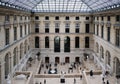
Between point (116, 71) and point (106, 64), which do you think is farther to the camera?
point (106, 64)

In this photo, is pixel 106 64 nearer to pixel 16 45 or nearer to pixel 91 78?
pixel 91 78

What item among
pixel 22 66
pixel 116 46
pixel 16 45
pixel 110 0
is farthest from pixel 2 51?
pixel 110 0

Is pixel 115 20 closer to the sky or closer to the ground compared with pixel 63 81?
closer to the sky

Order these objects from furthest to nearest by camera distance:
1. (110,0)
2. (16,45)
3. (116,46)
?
(16,45) → (110,0) → (116,46)

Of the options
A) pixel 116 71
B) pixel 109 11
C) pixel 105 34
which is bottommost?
pixel 116 71

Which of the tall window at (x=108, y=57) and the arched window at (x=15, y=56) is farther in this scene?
the tall window at (x=108, y=57)

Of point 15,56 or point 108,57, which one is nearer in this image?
point 15,56

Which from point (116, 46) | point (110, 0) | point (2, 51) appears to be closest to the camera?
point (2, 51)

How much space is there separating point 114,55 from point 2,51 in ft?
59.7

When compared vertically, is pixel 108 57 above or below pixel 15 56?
below

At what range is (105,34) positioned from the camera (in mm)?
47344

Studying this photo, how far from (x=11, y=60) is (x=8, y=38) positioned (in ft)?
13.0

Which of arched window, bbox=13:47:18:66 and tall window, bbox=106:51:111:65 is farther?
Answer: tall window, bbox=106:51:111:65

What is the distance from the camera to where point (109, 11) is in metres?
42.9
